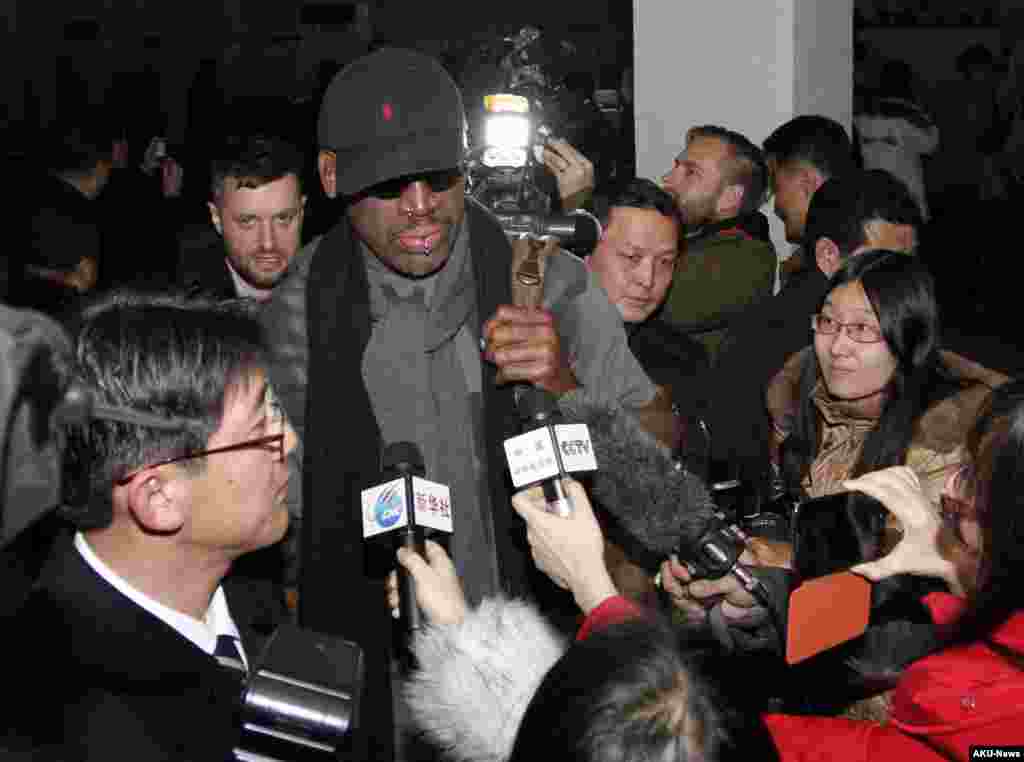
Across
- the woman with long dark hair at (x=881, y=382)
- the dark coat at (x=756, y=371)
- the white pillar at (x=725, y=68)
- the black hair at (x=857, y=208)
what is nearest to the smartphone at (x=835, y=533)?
the woman with long dark hair at (x=881, y=382)

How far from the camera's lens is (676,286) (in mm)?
3936

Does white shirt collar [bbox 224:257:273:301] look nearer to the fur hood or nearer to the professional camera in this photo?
the professional camera

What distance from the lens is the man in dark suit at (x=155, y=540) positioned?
4.91 feet

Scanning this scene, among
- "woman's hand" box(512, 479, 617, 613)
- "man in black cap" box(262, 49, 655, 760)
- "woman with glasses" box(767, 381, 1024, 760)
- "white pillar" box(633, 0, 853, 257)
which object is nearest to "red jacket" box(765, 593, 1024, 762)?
"woman with glasses" box(767, 381, 1024, 760)

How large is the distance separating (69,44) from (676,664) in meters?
12.0

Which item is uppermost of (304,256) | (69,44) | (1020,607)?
(69,44)

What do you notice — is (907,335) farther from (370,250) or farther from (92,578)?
(92,578)

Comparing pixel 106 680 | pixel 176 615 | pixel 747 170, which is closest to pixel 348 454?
pixel 176 615

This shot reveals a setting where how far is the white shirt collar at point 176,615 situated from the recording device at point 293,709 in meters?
0.16

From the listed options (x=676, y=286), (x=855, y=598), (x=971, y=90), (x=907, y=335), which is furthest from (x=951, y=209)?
(x=855, y=598)

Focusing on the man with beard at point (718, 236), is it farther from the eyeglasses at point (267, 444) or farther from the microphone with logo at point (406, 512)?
the eyeglasses at point (267, 444)

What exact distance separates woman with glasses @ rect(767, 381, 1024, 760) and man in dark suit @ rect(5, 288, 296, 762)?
30.9 inches

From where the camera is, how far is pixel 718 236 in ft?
13.3

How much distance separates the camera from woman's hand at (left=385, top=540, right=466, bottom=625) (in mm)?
1918
